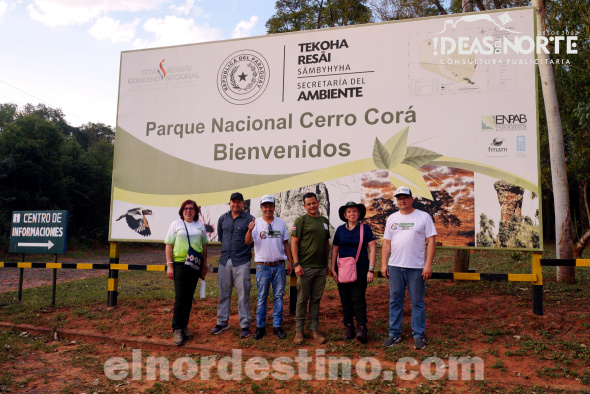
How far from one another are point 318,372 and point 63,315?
499cm

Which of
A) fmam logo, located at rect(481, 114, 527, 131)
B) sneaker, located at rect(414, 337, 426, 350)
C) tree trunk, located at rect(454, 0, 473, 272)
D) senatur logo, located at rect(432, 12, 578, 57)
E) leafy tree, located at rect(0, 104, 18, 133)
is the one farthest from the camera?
leafy tree, located at rect(0, 104, 18, 133)

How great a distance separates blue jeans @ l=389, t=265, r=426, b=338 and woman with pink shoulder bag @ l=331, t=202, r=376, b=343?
0.32 meters

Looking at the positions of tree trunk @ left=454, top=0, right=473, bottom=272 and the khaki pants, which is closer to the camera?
the khaki pants

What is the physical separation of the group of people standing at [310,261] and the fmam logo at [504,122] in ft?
5.74

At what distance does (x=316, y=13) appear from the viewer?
18.8m

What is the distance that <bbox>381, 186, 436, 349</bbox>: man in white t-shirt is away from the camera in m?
5.23

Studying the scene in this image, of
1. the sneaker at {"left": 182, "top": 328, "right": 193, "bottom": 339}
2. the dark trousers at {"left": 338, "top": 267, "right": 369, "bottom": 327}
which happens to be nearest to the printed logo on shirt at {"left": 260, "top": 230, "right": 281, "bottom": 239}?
the dark trousers at {"left": 338, "top": 267, "right": 369, "bottom": 327}

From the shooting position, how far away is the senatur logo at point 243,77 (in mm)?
7074

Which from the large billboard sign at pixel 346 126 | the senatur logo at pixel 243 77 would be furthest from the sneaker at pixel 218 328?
the senatur logo at pixel 243 77

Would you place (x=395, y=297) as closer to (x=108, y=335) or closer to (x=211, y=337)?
(x=211, y=337)

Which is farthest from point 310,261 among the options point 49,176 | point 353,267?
point 49,176

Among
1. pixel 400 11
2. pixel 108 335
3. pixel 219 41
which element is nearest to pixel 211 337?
pixel 108 335

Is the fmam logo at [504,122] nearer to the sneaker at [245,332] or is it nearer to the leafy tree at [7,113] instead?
the sneaker at [245,332]

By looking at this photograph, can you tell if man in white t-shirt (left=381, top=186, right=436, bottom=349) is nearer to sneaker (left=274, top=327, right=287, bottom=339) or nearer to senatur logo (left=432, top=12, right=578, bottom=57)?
sneaker (left=274, top=327, right=287, bottom=339)
